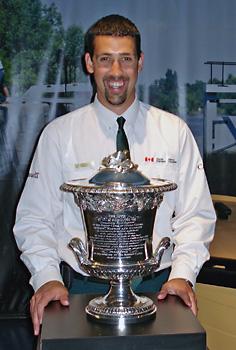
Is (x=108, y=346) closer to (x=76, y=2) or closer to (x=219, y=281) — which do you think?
(x=219, y=281)

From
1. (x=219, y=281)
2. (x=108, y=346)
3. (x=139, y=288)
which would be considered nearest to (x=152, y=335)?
(x=108, y=346)

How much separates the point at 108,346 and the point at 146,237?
0.83 feet

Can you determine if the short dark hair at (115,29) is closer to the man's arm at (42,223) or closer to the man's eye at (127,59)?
the man's eye at (127,59)

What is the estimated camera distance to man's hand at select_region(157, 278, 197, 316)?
4.44ft

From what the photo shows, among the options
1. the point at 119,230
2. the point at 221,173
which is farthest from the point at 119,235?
the point at 221,173

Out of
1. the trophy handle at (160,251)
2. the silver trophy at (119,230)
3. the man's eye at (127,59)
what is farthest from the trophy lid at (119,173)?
the man's eye at (127,59)

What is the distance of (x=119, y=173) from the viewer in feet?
4.00

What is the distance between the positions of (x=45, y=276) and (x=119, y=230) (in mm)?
330

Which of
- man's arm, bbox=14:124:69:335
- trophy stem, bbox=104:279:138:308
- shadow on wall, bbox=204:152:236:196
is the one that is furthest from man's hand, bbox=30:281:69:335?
shadow on wall, bbox=204:152:236:196

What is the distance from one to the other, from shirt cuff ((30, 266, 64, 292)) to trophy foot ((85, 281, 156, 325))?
182mm

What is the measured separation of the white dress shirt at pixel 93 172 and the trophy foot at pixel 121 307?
9.3 inches

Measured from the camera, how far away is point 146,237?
127 centimetres

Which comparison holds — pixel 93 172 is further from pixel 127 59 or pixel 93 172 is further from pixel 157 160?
pixel 127 59

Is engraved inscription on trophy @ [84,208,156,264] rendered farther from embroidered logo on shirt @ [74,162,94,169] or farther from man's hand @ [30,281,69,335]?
embroidered logo on shirt @ [74,162,94,169]
